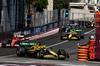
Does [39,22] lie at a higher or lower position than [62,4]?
lower

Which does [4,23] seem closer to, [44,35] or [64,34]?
[44,35]

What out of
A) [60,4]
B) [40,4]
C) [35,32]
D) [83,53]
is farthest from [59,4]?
[83,53]

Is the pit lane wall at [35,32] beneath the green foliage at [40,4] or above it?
beneath

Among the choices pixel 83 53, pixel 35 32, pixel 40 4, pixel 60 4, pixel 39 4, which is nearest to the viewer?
pixel 83 53

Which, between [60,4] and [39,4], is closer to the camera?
[39,4]

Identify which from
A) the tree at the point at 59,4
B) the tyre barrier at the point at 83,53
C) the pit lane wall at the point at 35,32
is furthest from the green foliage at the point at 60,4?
the tyre barrier at the point at 83,53

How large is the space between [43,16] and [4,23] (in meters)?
6.20

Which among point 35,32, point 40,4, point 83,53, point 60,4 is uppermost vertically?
point 60,4

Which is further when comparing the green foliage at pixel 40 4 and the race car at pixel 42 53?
the green foliage at pixel 40 4

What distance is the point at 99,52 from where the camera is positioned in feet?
49.5

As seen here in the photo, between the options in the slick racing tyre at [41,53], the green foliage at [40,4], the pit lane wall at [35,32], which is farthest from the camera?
the green foliage at [40,4]

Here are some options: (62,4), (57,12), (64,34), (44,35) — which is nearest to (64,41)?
(64,34)

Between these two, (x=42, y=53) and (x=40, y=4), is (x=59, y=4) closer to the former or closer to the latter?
(x=40, y=4)

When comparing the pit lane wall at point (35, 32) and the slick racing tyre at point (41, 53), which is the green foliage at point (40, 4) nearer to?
the pit lane wall at point (35, 32)
